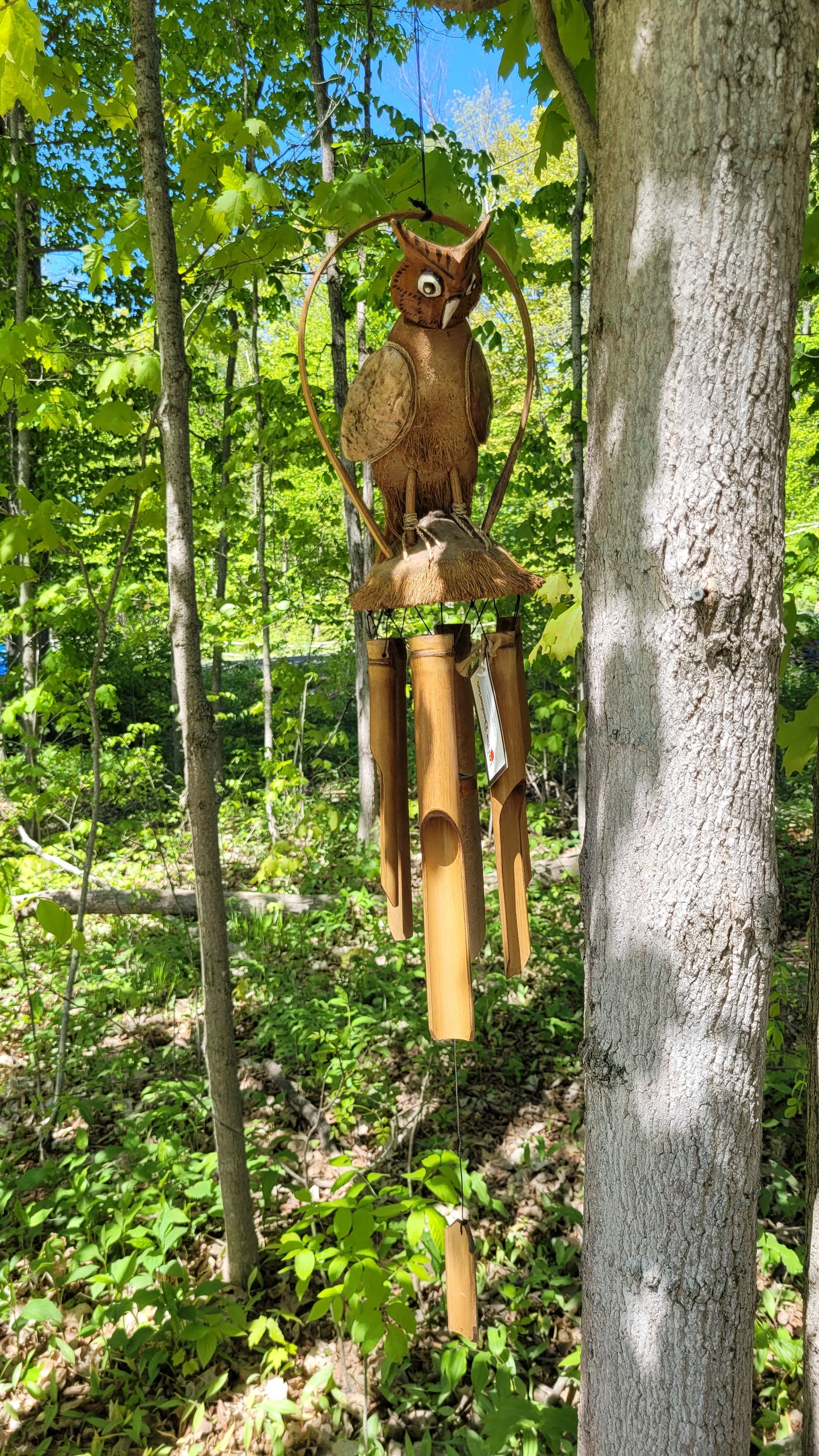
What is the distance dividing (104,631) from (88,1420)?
2253mm

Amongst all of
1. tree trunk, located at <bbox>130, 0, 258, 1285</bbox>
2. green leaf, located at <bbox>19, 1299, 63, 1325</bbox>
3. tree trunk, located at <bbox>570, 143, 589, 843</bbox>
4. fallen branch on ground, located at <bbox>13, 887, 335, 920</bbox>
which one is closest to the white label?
tree trunk, located at <bbox>130, 0, 258, 1285</bbox>

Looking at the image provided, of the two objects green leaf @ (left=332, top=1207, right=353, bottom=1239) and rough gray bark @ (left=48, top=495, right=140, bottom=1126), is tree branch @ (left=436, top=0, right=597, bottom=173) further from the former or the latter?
green leaf @ (left=332, top=1207, right=353, bottom=1239)

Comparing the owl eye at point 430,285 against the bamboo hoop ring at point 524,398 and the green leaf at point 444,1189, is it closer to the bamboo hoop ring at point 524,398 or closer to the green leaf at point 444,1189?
the bamboo hoop ring at point 524,398

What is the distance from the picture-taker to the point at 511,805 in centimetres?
134

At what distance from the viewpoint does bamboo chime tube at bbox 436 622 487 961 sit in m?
1.32

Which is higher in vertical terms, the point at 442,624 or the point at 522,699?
the point at 442,624

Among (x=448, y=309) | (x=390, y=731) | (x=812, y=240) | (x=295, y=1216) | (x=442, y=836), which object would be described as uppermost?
(x=812, y=240)

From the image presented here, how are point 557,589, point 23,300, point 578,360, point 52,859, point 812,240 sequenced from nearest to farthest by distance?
point 812,240 → point 557,589 → point 52,859 → point 578,360 → point 23,300

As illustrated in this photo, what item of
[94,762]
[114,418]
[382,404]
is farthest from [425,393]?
[94,762]

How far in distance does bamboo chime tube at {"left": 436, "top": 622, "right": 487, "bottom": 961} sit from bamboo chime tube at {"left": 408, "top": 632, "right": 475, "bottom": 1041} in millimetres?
36

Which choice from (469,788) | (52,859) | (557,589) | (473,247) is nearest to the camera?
(473,247)

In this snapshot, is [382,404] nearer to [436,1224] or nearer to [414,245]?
[414,245]

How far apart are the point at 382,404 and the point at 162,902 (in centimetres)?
423

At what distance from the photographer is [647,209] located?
1.01 metres
